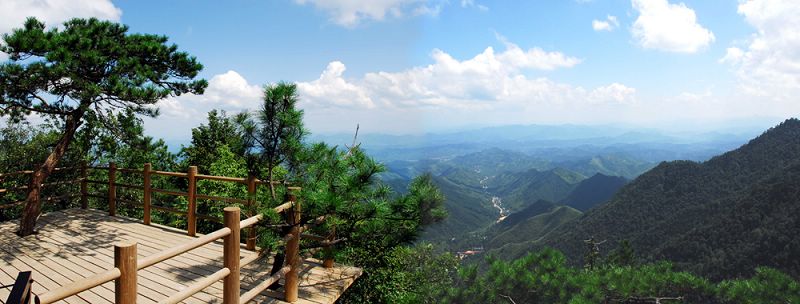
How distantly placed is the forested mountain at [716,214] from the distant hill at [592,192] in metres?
63.5

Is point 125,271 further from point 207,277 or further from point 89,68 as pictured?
point 89,68

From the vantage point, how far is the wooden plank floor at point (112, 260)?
3.86 m

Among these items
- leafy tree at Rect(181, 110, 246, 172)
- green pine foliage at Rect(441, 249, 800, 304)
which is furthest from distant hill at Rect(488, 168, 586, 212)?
leafy tree at Rect(181, 110, 246, 172)

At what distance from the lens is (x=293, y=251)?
3633 millimetres

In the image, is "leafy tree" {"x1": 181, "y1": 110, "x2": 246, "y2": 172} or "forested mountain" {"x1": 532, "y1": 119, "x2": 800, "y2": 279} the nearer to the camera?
"leafy tree" {"x1": 181, "y1": 110, "x2": 246, "y2": 172}

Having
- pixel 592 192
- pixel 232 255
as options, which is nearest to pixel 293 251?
pixel 232 255

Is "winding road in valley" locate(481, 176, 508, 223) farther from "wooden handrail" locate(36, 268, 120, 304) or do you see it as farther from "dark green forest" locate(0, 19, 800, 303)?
"wooden handrail" locate(36, 268, 120, 304)

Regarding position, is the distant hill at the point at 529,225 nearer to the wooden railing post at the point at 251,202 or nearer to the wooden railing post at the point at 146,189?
the wooden railing post at the point at 146,189

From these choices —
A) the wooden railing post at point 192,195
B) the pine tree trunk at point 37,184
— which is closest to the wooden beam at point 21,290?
the wooden railing post at point 192,195

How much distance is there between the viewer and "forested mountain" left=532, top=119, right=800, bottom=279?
32.8 metres

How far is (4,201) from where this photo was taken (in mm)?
9688

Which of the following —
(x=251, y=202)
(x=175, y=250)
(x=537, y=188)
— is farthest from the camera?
(x=537, y=188)

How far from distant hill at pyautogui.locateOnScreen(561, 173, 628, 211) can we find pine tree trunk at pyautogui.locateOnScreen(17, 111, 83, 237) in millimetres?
135551

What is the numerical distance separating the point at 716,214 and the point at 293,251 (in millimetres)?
54339
